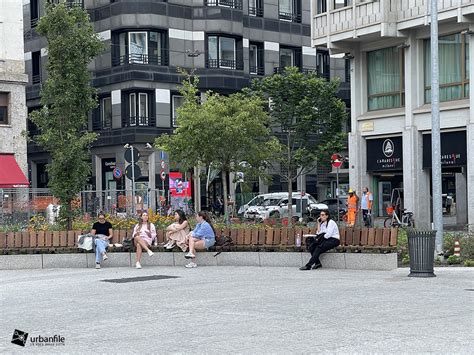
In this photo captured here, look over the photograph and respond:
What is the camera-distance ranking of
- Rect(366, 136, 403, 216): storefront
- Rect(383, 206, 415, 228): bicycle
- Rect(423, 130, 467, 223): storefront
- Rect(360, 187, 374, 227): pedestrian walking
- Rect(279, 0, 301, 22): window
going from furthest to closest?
Rect(279, 0, 301, 22): window → Rect(366, 136, 403, 216): storefront → Rect(360, 187, 374, 227): pedestrian walking → Rect(383, 206, 415, 228): bicycle → Rect(423, 130, 467, 223): storefront

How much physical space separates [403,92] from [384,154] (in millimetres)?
2702

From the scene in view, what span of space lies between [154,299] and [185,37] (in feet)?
139

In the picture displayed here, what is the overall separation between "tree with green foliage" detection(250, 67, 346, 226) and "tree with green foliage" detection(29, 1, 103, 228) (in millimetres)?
22739

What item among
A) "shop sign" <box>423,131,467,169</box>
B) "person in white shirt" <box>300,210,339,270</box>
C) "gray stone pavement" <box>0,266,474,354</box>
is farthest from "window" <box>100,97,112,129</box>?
"person in white shirt" <box>300,210,339,270</box>

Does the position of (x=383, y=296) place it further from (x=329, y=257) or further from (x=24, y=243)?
(x=24, y=243)

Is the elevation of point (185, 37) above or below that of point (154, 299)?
above

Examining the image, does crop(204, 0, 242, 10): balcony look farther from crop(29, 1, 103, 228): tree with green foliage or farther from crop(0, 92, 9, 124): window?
crop(29, 1, 103, 228): tree with green foliage

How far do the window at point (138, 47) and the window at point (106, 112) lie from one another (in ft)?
8.37

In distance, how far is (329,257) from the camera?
20.6 m

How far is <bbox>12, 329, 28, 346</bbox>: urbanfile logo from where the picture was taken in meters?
10.8

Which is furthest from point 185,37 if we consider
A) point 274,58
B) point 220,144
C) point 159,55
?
point 220,144

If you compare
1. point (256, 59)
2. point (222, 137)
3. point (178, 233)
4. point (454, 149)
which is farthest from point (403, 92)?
point (256, 59)

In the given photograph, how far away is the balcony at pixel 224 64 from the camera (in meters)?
56.6

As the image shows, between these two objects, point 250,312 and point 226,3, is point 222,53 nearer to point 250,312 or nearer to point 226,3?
point 226,3
